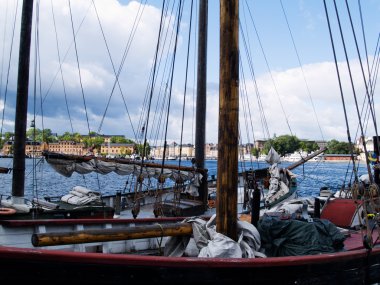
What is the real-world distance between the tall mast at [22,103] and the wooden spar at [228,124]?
827 centimetres

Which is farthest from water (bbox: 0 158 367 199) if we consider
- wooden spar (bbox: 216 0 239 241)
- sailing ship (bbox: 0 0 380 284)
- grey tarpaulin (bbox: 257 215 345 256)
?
wooden spar (bbox: 216 0 239 241)

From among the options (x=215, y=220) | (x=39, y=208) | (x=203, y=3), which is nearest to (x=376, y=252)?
(x=215, y=220)

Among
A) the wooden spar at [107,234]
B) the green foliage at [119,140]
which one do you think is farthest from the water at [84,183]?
the green foliage at [119,140]

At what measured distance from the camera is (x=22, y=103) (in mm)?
12102

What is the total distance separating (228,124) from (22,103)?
8.68 meters

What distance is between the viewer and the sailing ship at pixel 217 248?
172 inches

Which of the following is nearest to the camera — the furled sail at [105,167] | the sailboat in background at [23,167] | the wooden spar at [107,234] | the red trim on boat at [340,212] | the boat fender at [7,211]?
the wooden spar at [107,234]

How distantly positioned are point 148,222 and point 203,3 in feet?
41.3

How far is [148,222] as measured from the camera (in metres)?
7.97

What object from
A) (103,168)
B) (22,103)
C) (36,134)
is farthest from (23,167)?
(36,134)

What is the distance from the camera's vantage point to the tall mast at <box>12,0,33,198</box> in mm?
11818

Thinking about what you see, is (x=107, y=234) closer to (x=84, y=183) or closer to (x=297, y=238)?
(x=297, y=238)

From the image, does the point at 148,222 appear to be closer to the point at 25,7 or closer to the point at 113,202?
the point at 25,7

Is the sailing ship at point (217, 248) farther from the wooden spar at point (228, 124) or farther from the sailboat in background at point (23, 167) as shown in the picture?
the sailboat in background at point (23, 167)
